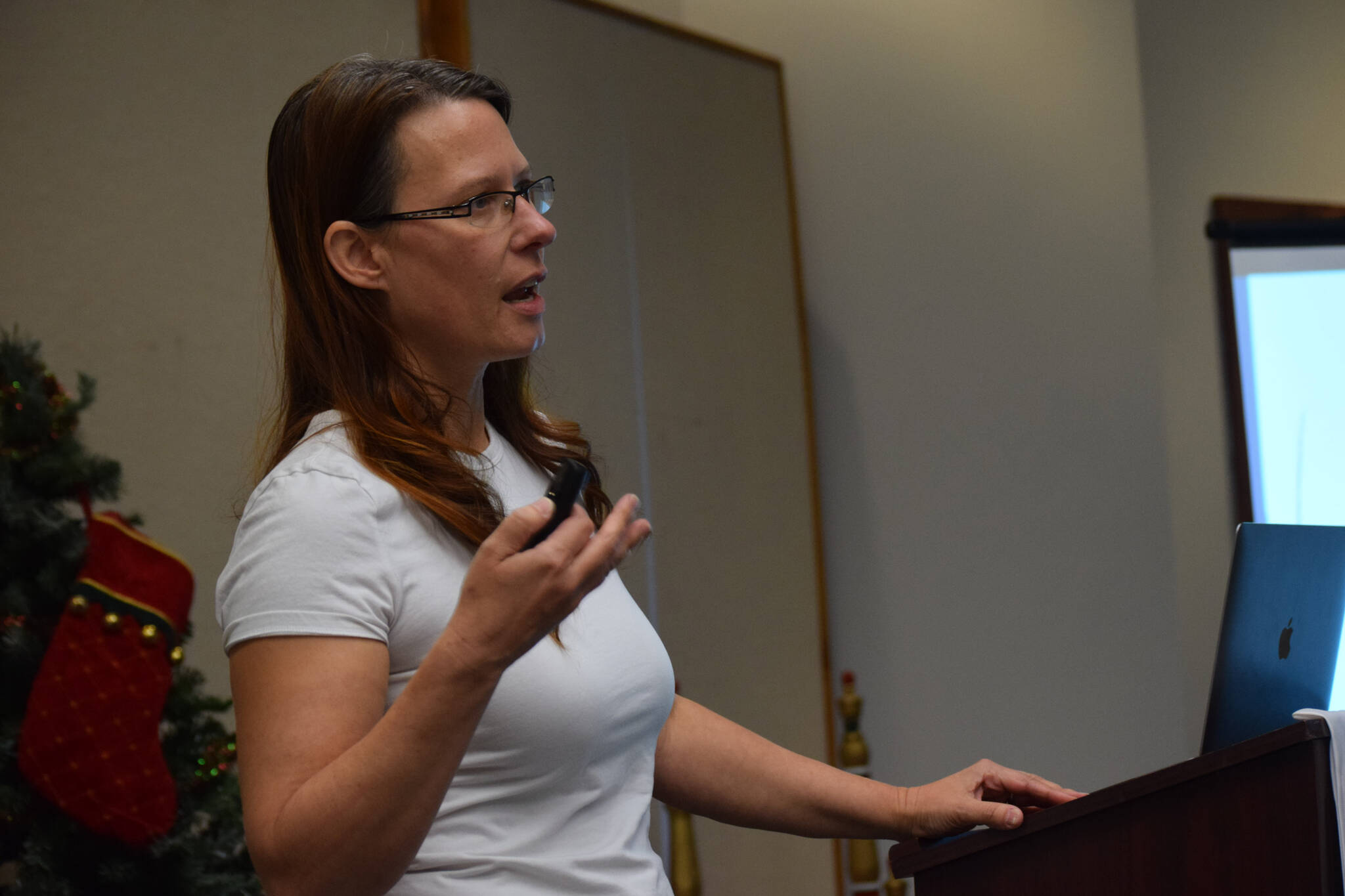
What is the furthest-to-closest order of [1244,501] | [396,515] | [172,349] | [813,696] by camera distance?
1. [1244,501]
2. [813,696]
3. [172,349]
4. [396,515]

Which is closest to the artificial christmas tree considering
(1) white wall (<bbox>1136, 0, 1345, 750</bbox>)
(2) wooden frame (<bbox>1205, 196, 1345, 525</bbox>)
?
(1) white wall (<bbox>1136, 0, 1345, 750</bbox>)

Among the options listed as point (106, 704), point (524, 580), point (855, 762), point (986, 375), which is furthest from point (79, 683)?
point (986, 375)

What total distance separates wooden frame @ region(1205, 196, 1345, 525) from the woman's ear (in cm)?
318

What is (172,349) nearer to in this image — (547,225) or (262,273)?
(262,273)

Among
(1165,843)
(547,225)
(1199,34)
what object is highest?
(1199,34)

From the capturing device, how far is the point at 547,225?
1.01 metres

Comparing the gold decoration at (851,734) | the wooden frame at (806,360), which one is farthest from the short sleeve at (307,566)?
the gold decoration at (851,734)

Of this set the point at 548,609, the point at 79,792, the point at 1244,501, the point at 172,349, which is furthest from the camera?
the point at 1244,501

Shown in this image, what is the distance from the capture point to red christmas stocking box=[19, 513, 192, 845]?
153 cm

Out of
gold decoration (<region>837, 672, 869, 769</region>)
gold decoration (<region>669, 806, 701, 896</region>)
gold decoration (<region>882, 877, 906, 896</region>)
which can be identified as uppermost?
gold decoration (<region>837, 672, 869, 769</region>)

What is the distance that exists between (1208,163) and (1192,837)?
321 cm

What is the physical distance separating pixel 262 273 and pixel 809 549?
130cm

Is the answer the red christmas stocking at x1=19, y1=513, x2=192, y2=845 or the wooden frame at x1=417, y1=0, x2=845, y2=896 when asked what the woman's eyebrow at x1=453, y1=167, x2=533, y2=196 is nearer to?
the red christmas stocking at x1=19, y1=513, x2=192, y2=845

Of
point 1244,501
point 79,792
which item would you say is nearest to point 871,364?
point 1244,501
